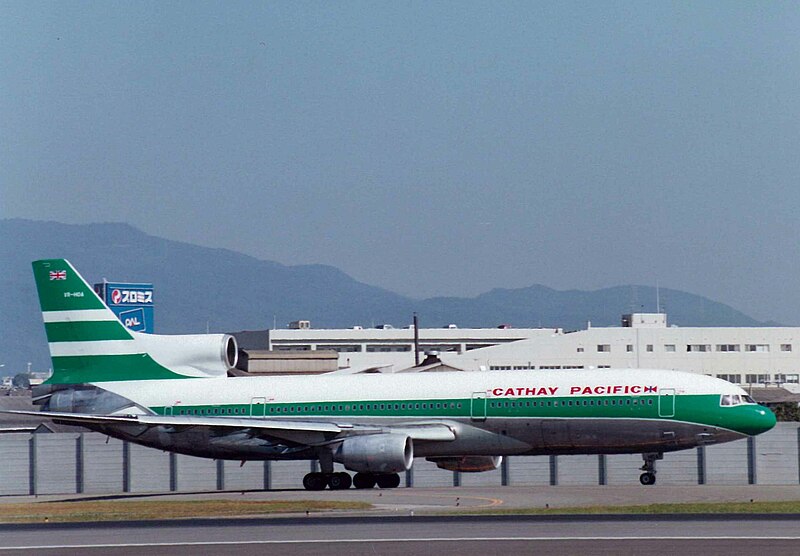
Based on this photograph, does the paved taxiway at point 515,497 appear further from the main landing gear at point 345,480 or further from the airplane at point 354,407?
the airplane at point 354,407

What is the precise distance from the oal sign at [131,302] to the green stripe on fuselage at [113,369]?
1925 inches

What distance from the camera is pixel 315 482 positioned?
155 feet

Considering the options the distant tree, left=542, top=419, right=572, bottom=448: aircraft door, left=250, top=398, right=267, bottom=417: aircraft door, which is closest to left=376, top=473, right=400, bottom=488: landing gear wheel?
left=250, top=398, right=267, bottom=417: aircraft door

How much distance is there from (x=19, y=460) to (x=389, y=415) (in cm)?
1617

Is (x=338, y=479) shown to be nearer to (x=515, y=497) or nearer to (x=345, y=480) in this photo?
(x=345, y=480)

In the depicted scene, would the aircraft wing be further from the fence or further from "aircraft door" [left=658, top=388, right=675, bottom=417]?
"aircraft door" [left=658, top=388, right=675, bottom=417]

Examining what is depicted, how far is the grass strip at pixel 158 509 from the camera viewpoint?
35000mm

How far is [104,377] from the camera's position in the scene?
50.6 m

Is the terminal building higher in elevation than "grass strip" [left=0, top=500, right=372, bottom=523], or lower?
higher

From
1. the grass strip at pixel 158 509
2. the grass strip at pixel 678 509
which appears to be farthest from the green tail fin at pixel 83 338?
the grass strip at pixel 678 509

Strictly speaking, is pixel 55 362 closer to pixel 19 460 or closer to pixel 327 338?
pixel 19 460

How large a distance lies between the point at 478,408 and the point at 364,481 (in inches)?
193

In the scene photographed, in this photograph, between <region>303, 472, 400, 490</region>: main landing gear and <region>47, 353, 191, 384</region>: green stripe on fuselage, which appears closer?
<region>303, 472, 400, 490</region>: main landing gear

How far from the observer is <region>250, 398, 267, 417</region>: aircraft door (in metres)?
48.9
